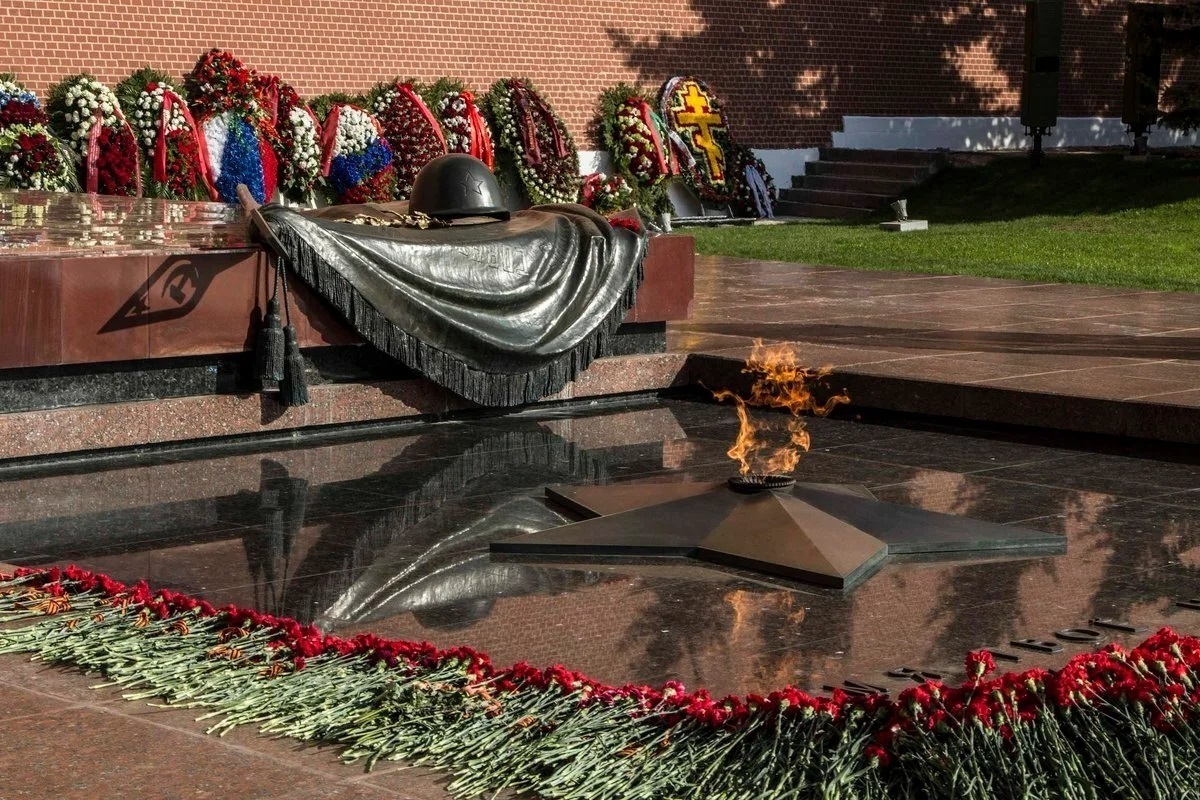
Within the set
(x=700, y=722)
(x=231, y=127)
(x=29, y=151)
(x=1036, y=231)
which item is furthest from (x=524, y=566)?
(x=1036, y=231)

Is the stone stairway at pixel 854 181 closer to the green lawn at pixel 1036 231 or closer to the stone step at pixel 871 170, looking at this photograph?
the stone step at pixel 871 170

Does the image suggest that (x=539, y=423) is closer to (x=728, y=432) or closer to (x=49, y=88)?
(x=728, y=432)

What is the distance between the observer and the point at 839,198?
18562 mm

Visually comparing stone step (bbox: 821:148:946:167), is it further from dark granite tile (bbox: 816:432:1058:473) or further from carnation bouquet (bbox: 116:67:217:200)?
dark granite tile (bbox: 816:432:1058:473)

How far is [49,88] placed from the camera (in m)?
13.9

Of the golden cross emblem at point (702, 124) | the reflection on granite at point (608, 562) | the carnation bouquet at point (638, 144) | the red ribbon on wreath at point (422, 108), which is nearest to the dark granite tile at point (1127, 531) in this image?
the reflection on granite at point (608, 562)

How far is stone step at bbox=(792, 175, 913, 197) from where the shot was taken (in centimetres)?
1816

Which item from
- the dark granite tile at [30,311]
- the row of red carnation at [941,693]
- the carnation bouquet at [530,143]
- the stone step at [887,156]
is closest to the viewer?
the row of red carnation at [941,693]

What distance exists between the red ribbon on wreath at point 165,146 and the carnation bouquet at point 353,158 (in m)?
1.19

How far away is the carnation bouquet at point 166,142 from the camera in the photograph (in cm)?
1402

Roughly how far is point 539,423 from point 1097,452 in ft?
7.11

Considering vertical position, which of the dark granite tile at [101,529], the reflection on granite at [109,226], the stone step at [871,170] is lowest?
the dark granite tile at [101,529]

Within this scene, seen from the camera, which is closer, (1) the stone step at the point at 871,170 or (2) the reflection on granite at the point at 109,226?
(2) the reflection on granite at the point at 109,226

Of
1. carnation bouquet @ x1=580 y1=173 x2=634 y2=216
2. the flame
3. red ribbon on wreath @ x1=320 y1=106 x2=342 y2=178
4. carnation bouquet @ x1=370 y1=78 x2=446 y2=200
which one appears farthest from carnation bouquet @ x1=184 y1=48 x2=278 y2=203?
the flame
